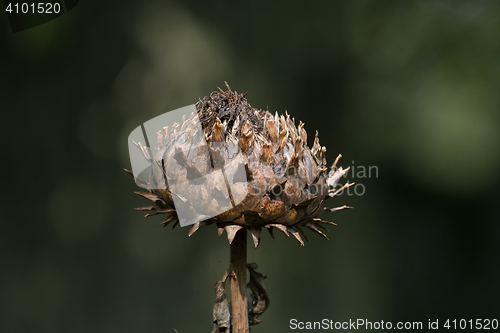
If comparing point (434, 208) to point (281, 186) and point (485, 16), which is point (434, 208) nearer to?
point (485, 16)

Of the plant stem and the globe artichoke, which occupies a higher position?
the globe artichoke

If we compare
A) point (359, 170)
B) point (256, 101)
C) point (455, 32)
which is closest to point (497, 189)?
point (359, 170)

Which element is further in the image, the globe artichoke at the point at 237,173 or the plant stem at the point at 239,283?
the plant stem at the point at 239,283

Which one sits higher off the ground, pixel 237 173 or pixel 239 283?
pixel 237 173

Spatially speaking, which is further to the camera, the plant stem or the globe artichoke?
the plant stem

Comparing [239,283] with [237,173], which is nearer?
[237,173]
